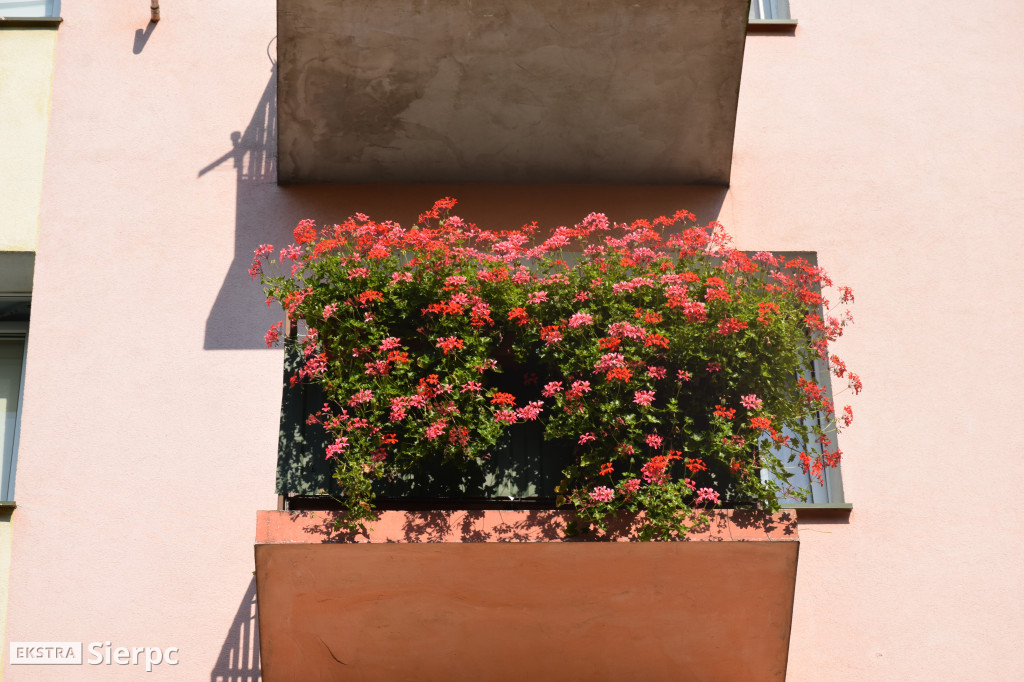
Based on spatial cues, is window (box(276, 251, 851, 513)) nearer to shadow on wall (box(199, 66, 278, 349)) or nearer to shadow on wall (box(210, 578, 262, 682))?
shadow on wall (box(210, 578, 262, 682))

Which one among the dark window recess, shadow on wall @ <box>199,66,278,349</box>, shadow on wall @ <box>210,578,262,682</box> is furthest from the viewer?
Answer: shadow on wall @ <box>199,66,278,349</box>

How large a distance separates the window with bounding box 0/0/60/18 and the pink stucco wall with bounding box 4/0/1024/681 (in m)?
0.28

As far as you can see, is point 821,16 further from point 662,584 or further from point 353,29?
point 662,584

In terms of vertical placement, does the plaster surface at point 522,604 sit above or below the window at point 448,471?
below

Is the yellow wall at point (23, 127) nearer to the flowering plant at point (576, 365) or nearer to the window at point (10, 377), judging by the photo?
the window at point (10, 377)

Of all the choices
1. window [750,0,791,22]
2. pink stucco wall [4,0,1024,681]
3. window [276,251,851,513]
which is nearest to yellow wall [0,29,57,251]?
pink stucco wall [4,0,1024,681]

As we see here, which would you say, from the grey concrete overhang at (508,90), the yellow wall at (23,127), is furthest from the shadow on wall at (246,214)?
the yellow wall at (23,127)

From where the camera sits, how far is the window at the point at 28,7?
7.30 meters

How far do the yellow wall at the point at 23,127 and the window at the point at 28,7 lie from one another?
34 centimetres

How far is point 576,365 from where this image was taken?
5230 millimetres

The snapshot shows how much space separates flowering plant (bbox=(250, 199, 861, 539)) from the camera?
5066mm

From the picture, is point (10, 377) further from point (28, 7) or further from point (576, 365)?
point (576, 365)

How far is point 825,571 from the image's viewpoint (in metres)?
5.86

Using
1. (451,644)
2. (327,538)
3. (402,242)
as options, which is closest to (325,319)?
(402,242)
